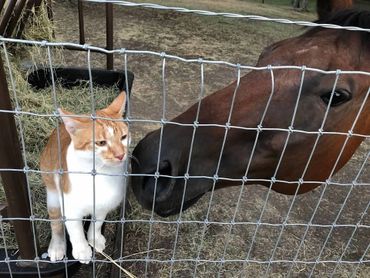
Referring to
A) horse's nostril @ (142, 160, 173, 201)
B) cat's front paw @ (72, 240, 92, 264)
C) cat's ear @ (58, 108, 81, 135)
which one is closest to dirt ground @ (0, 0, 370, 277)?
horse's nostril @ (142, 160, 173, 201)

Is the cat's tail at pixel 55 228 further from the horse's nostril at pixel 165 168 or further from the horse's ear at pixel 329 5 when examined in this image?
the horse's ear at pixel 329 5

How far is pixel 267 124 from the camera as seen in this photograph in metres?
1.31

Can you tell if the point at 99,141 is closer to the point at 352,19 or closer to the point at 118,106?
the point at 118,106

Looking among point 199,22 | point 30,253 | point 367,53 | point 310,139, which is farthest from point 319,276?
point 199,22

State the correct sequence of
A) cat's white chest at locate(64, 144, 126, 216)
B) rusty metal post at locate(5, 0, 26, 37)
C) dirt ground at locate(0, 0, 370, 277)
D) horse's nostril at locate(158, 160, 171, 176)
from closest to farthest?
1. horse's nostril at locate(158, 160, 171, 176)
2. cat's white chest at locate(64, 144, 126, 216)
3. dirt ground at locate(0, 0, 370, 277)
4. rusty metal post at locate(5, 0, 26, 37)

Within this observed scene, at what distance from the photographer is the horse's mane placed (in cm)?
139

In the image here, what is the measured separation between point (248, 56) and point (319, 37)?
302 centimetres

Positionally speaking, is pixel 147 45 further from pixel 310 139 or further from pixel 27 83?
pixel 310 139

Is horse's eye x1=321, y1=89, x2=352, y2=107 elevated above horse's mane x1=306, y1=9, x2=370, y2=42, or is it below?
below

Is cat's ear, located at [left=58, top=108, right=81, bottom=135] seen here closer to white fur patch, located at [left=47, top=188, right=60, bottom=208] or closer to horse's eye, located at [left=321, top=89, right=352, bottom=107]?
white fur patch, located at [left=47, top=188, right=60, bottom=208]

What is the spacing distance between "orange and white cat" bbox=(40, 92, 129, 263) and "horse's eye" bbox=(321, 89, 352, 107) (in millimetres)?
622

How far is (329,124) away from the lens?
1.35 meters

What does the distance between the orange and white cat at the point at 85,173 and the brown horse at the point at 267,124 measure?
0.09 m

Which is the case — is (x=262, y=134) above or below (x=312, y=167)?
above
